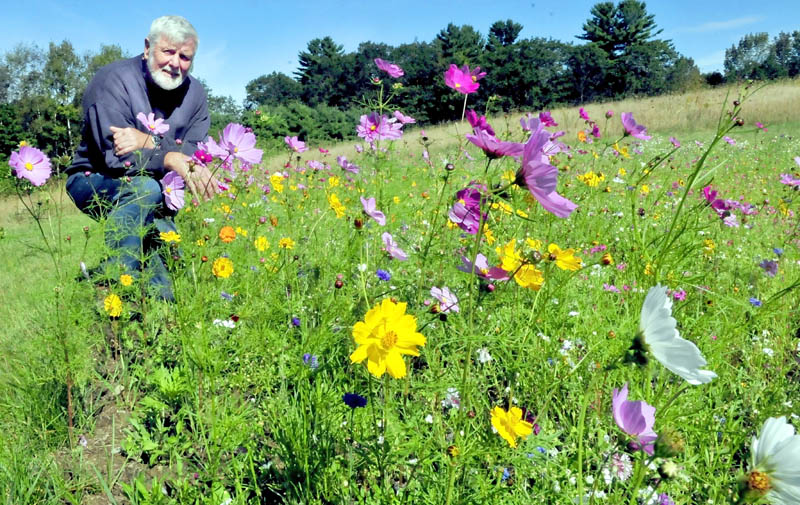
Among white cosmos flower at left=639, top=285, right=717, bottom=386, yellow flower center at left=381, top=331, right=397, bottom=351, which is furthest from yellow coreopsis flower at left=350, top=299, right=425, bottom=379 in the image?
white cosmos flower at left=639, top=285, right=717, bottom=386

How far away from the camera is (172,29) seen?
2.31 m

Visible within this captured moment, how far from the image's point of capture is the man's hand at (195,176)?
1.93 meters

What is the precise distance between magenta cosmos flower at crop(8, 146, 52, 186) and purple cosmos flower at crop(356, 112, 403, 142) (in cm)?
106

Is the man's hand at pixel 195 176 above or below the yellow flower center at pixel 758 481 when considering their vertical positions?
above

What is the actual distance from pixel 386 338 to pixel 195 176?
1555 mm

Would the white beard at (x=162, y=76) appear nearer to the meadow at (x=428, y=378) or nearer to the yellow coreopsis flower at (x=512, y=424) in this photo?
the meadow at (x=428, y=378)

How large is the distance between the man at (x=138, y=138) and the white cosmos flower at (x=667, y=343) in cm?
183

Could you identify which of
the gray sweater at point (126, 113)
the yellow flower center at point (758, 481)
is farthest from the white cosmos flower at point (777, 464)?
the gray sweater at point (126, 113)

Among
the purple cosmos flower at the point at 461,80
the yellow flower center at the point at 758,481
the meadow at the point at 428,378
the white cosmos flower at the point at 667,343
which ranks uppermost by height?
the purple cosmos flower at the point at 461,80

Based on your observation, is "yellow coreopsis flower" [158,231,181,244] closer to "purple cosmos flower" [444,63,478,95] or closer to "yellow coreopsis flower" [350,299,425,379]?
"purple cosmos flower" [444,63,478,95]

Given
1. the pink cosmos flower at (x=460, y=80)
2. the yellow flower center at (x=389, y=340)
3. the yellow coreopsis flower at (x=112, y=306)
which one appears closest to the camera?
the yellow flower center at (x=389, y=340)

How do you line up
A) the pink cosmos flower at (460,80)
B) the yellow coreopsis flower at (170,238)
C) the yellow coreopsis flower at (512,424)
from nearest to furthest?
the yellow coreopsis flower at (512,424), the pink cosmos flower at (460,80), the yellow coreopsis flower at (170,238)

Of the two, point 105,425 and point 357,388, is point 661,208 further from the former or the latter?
point 105,425

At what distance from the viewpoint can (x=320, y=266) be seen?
194 cm
